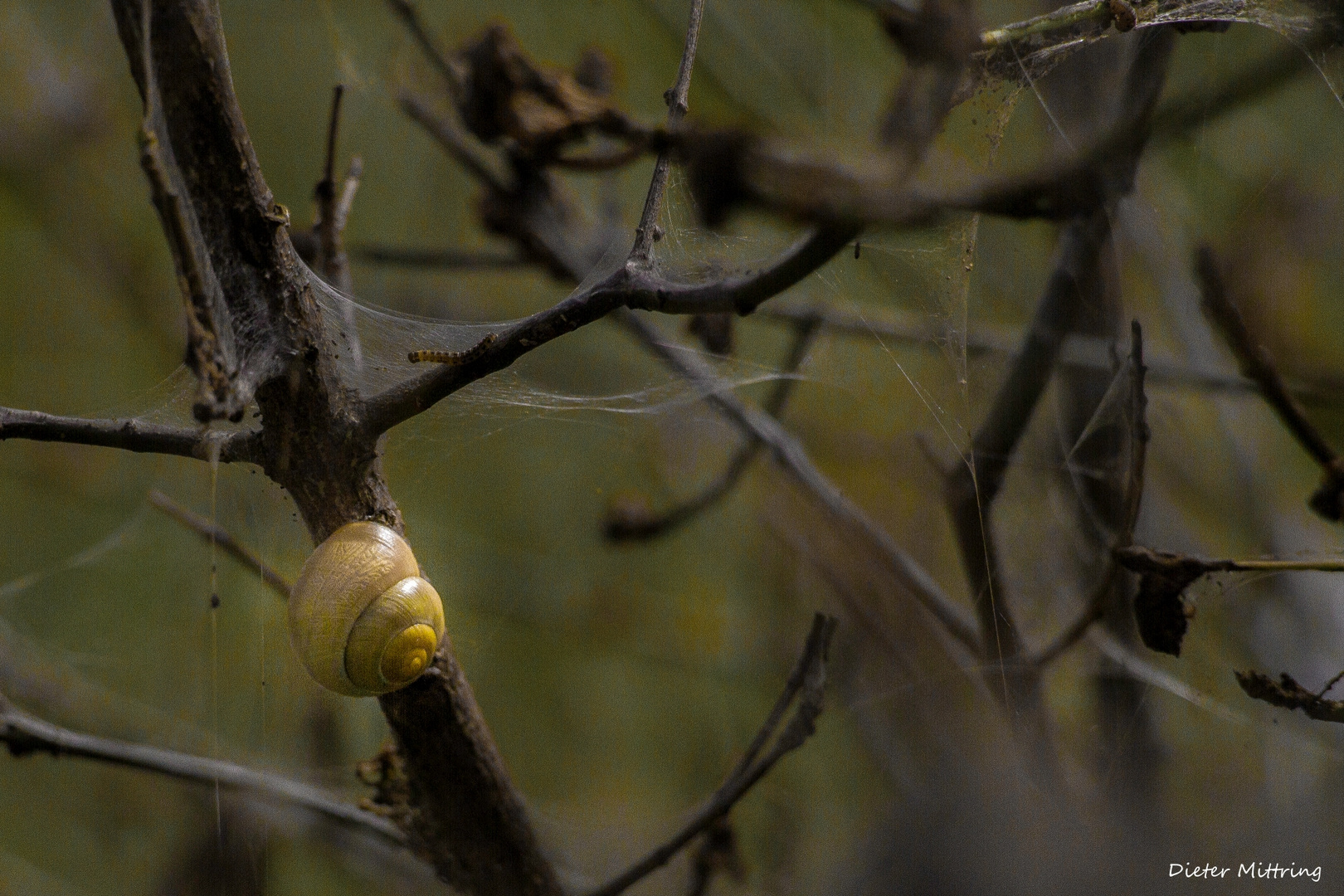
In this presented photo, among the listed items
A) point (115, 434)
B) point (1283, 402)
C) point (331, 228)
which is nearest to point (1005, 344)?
point (1283, 402)

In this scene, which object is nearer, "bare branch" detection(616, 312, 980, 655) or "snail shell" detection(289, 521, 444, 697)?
"snail shell" detection(289, 521, 444, 697)

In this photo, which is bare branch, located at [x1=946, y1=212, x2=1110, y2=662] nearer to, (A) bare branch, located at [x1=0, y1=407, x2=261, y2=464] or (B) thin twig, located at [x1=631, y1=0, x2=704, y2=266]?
(B) thin twig, located at [x1=631, y1=0, x2=704, y2=266]

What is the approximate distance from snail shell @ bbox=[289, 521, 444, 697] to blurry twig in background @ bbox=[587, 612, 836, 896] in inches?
8.9

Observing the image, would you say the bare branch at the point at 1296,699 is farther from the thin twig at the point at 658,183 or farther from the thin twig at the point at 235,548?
the thin twig at the point at 235,548

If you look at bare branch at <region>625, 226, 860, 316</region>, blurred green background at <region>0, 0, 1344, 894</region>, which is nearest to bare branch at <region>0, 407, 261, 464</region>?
blurred green background at <region>0, 0, 1344, 894</region>

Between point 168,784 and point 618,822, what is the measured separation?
761 millimetres

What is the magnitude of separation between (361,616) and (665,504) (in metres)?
0.96

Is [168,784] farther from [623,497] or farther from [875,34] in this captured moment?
[875,34]

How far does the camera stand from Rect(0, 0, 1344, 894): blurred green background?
2.27ft

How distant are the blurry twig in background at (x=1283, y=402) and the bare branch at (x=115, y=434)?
2.20ft

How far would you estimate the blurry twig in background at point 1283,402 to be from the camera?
0.55 meters

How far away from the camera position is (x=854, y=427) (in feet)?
3.76

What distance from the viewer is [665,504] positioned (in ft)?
4.60

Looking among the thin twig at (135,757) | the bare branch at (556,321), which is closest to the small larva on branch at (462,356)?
the bare branch at (556,321)
